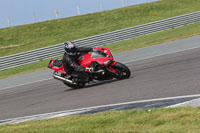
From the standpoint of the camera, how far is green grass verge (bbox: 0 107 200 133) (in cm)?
528

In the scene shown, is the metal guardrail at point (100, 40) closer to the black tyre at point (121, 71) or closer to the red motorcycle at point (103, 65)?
the red motorcycle at point (103, 65)

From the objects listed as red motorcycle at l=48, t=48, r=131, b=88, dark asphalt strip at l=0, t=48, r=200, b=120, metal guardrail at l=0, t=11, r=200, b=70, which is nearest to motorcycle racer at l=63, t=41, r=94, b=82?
red motorcycle at l=48, t=48, r=131, b=88

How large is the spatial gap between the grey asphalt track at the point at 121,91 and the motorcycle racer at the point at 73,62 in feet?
1.67

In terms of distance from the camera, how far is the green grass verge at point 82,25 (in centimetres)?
3228

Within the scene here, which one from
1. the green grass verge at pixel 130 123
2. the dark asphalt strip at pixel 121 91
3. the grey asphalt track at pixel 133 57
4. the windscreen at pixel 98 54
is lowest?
the grey asphalt track at pixel 133 57

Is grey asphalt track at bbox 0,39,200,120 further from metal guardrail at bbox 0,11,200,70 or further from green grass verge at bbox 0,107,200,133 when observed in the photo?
metal guardrail at bbox 0,11,200,70

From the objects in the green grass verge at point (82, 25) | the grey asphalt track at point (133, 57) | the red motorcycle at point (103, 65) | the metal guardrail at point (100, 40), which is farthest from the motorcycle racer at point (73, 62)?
the green grass verge at point (82, 25)

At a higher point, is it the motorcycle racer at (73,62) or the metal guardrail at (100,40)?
the motorcycle racer at (73,62)

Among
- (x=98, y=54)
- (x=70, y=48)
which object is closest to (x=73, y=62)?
(x=70, y=48)

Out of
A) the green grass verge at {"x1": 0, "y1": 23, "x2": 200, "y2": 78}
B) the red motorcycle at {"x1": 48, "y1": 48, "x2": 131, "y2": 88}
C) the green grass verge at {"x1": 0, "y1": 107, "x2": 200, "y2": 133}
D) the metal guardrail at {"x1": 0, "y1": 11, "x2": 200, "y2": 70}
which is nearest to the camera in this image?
the green grass verge at {"x1": 0, "y1": 107, "x2": 200, "y2": 133}

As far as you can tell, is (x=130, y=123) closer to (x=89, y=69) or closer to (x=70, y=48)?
(x=89, y=69)

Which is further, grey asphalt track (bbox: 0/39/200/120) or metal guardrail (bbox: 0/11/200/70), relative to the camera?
metal guardrail (bbox: 0/11/200/70)

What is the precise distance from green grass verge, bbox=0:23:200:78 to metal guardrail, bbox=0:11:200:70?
0.55 metres

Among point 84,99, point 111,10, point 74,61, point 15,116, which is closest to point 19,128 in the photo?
point 15,116
